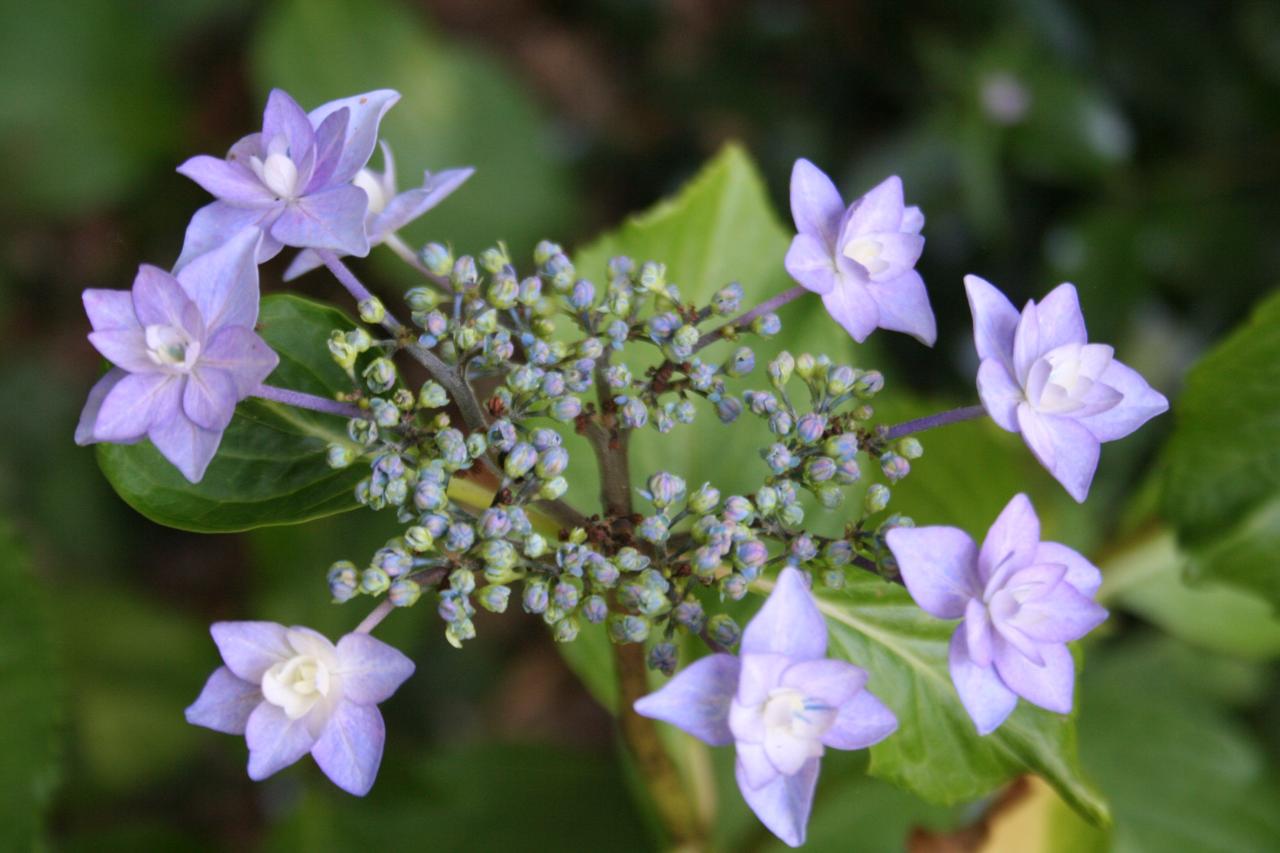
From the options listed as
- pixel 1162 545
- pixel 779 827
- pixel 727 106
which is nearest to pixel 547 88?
pixel 727 106

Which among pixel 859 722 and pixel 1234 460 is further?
pixel 1234 460

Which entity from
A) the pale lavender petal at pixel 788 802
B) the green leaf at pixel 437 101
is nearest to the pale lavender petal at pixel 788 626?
the pale lavender petal at pixel 788 802

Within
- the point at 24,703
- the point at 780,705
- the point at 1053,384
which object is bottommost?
the point at 24,703

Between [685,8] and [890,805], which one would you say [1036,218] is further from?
[890,805]

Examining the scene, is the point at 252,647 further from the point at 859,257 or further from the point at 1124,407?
the point at 1124,407

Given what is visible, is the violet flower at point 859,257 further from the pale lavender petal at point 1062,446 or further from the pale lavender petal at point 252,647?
the pale lavender petal at point 252,647

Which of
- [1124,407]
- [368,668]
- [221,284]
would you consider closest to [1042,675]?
[1124,407]
